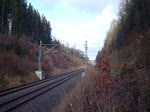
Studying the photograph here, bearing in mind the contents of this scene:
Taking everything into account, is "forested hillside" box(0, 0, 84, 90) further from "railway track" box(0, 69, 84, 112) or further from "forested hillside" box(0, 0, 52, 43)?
"railway track" box(0, 69, 84, 112)

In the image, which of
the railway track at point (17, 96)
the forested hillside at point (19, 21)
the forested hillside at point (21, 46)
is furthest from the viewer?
the forested hillside at point (19, 21)

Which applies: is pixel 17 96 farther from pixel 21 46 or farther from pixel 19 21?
pixel 19 21

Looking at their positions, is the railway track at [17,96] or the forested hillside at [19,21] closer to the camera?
the railway track at [17,96]

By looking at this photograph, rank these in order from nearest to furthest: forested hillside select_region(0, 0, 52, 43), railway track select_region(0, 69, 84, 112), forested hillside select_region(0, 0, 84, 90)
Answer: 1. railway track select_region(0, 69, 84, 112)
2. forested hillside select_region(0, 0, 84, 90)
3. forested hillside select_region(0, 0, 52, 43)

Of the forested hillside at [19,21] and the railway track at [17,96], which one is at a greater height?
the forested hillside at [19,21]

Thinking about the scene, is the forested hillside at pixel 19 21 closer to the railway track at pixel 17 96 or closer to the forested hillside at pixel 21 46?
the forested hillside at pixel 21 46

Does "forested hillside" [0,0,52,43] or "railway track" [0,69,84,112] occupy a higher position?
"forested hillside" [0,0,52,43]

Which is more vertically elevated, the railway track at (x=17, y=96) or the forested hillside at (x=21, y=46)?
the forested hillside at (x=21, y=46)

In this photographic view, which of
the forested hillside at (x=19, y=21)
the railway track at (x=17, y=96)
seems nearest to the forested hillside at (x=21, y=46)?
the forested hillside at (x=19, y=21)

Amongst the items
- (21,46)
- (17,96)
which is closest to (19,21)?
(21,46)

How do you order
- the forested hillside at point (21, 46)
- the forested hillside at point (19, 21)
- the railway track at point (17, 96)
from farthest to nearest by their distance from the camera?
the forested hillside at point (19, 21) < the forested hillside at point (21, 46) < the railway track at point (17, 96)

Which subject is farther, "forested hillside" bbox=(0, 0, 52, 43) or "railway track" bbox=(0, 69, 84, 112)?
"forested hillside" bbox=(0, 0, 52, 43)

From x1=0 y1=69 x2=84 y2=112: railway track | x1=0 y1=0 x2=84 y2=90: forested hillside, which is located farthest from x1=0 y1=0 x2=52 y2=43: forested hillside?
x1=0 y1=69 x2=84 y2=112: railway track

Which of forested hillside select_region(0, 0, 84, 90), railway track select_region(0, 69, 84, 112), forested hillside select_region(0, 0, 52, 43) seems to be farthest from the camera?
forested hillside select_region(0, 0, 52, 43)
